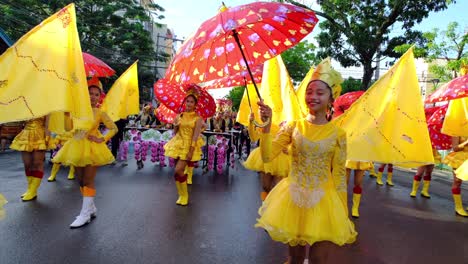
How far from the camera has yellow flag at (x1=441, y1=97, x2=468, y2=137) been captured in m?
5.64

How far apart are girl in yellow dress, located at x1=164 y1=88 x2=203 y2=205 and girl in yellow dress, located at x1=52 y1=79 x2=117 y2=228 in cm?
118

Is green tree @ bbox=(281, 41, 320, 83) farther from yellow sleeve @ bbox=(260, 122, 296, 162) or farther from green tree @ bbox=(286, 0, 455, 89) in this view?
yellow sleeve @ bbox=(260, 122, 296, 162)

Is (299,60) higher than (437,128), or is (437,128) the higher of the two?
(299,60)

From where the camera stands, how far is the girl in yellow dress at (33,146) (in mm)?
5332

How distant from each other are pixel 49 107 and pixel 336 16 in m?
15.7

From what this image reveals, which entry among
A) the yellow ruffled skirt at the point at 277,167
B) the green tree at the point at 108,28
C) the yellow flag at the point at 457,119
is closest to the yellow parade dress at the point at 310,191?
the yellow ruffled skirt at the point at 277,167

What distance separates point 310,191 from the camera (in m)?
2.71

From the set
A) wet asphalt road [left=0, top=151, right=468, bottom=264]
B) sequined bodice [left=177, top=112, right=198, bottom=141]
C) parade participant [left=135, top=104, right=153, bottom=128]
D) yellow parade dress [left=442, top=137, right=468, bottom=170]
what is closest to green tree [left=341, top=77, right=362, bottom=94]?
parade participant [left=135, top=104, right=153, bottom=128]

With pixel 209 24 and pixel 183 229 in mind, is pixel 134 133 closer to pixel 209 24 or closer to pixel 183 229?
pixel 183 229

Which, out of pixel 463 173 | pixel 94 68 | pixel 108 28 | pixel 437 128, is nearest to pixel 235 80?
pixel 94 68

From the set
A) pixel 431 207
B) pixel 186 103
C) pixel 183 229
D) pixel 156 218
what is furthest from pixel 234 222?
pixel 431 207

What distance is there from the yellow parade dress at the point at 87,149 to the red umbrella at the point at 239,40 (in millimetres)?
2249

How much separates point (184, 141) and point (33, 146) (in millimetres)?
2299

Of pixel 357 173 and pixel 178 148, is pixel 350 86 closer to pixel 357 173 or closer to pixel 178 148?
pixel 357 173
